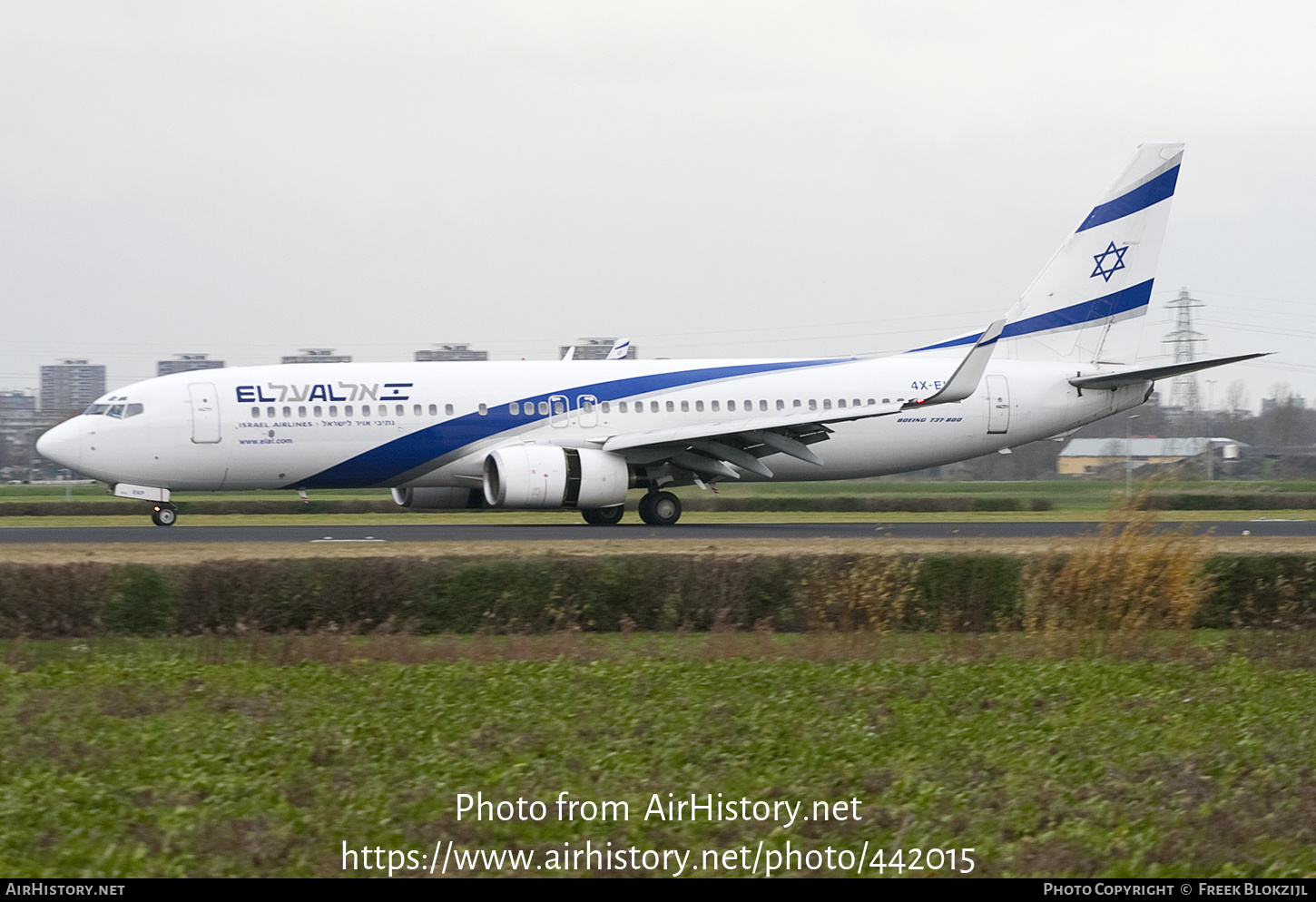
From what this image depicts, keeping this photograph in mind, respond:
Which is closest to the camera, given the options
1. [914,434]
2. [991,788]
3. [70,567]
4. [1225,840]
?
[1225,840]

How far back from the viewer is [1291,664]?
12438 mm

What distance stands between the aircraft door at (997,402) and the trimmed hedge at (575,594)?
16.1 metres

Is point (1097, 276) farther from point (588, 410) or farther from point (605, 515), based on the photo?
point (605, 515)

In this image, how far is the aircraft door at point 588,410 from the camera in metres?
29.5

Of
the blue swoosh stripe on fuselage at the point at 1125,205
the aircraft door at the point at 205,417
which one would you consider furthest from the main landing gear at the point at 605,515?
the blue swoosh stripe on fuselage at the point at 1125,205

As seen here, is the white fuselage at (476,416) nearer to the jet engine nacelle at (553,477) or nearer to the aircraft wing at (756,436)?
the aircraft wing at (756,436)

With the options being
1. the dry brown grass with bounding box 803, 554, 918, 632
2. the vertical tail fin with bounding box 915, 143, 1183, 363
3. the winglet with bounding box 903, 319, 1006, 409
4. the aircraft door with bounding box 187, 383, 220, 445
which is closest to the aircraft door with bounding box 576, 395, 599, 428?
the winglet with bounding box 903, 319, 1006, 409

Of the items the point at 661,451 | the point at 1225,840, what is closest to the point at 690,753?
the point at 1225,840

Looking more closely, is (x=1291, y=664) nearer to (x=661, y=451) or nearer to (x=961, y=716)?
(x=961, y=716)

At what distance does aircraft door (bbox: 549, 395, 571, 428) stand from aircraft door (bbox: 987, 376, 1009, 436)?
9.53 meters

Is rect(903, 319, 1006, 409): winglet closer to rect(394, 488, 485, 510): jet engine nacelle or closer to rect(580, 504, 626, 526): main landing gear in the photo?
rect(580, 504, 626, 526): main landing gear

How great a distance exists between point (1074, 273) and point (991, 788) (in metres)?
26.4

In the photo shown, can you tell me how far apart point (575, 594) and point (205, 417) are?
15953mm

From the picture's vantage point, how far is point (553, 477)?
27.4m
